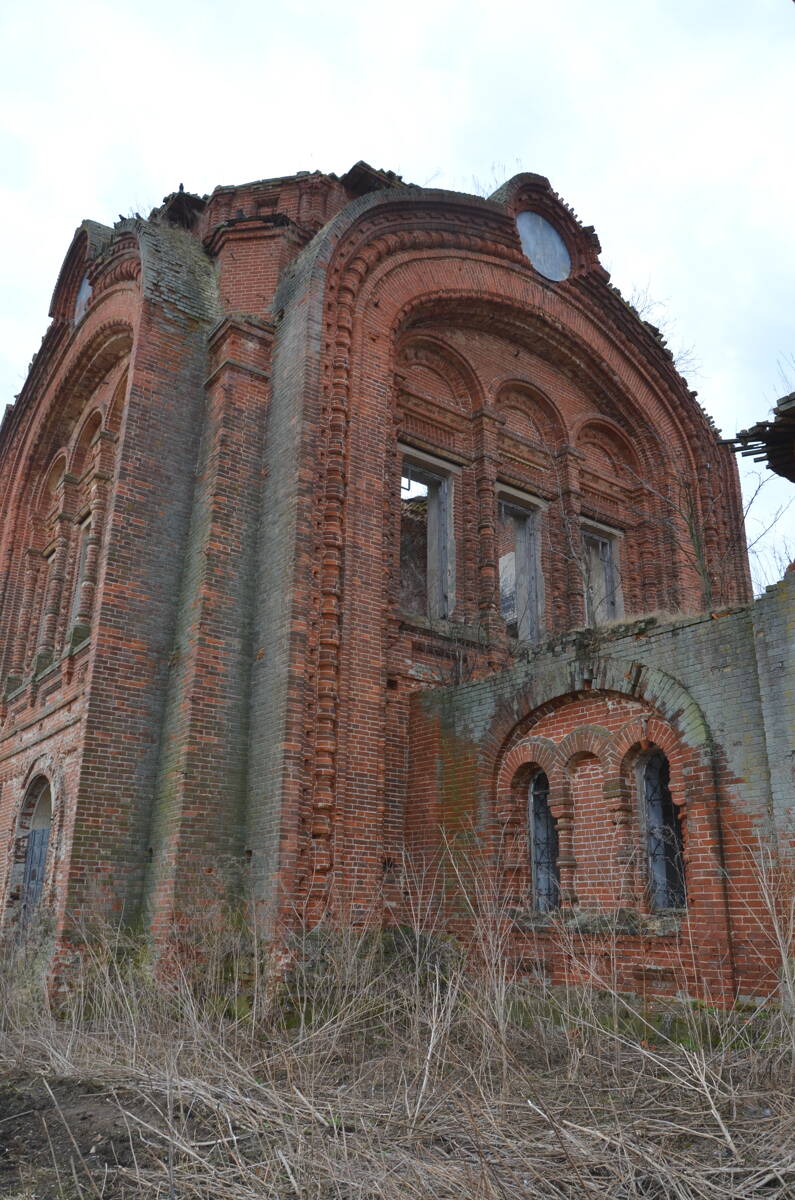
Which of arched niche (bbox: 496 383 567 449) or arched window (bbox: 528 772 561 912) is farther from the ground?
arched niche (bbox: 496 383 567 449)

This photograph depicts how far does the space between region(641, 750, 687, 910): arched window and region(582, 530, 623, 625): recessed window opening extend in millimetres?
5906

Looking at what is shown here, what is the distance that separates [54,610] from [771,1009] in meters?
10.8

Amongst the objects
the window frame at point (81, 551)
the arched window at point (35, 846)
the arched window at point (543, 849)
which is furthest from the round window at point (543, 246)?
the arched window at point (35, 846)

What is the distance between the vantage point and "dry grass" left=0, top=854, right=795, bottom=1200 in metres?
3.57

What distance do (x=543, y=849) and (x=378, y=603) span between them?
123 inches

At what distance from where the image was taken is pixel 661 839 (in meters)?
7.66

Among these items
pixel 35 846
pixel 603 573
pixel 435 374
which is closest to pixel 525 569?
pixel 603 573

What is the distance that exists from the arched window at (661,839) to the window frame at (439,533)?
13.6 feet

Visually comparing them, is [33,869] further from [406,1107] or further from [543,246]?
[543,246]

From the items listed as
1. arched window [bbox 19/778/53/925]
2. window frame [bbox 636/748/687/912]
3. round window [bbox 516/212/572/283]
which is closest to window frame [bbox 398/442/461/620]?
round window [bbox 516/212/572/283]

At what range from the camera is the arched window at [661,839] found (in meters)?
7.52

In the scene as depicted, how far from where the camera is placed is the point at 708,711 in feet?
23.5

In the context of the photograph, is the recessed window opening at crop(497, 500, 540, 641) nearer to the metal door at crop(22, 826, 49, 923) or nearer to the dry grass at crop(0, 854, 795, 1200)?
the dry grass at crop(0, 854, 795, 1200)

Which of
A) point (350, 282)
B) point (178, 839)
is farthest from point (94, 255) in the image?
point (178, 839)
